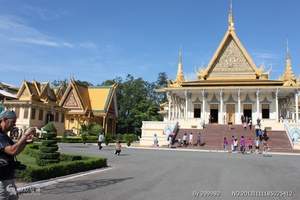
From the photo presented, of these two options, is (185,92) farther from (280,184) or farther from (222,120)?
(280,184)

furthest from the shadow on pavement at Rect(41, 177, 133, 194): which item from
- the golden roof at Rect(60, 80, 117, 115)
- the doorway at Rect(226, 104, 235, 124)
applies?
the golden roof at Rect(60, 80, 117, 115)

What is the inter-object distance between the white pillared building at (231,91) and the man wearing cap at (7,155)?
110ft

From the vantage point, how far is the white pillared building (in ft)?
130

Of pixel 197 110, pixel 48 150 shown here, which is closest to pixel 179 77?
pixel 197 110

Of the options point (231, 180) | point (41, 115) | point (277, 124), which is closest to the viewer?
point (231, 180)

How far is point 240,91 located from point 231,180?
31553 millimetres

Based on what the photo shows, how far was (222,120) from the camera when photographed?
42.0 meters

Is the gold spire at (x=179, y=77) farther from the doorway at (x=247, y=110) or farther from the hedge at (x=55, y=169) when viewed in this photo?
the hedge at (x=55, y=169)

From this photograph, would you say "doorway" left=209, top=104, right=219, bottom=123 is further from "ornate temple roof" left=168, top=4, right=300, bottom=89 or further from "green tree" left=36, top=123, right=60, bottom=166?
"green tree" left=36, top=123, right=60, bottom=166

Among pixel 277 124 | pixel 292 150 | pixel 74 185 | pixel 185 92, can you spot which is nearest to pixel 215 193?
pixel 74 185

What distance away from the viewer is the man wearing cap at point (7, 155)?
3.86 m

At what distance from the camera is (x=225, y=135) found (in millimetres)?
32438

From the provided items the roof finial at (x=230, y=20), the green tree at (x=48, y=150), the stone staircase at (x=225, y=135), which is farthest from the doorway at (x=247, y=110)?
the green tree at (x=48, y=150)

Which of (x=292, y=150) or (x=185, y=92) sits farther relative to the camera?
(x=185, y=92)
